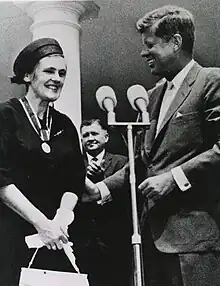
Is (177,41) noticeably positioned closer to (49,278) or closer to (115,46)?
(115,46)

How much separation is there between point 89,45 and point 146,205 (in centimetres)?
66

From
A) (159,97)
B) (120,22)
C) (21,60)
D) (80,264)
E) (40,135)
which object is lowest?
(80,264)

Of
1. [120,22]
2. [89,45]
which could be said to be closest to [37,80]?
[89,45]

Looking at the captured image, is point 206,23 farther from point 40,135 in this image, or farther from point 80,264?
point 80,264

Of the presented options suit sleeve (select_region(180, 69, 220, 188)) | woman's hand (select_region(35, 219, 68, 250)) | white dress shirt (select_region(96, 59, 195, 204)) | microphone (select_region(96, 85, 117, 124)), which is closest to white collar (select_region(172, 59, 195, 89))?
white dress shirt (select_region(96, 59, 195, 204))

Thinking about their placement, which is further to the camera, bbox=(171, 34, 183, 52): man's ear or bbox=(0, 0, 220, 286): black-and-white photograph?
bbox=(171, 34, 183, 52): man's ear

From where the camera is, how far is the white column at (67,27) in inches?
87.8

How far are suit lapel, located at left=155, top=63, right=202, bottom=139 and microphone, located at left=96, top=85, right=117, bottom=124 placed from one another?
7.6 inches

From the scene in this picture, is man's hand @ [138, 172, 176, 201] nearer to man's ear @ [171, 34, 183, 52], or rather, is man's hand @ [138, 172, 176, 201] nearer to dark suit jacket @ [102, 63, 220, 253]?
dark suit jacket @ [102, 63, 220, 253]

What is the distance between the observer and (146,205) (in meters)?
2.14

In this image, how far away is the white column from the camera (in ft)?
7.32

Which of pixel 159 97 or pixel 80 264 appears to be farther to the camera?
pixel 159 97

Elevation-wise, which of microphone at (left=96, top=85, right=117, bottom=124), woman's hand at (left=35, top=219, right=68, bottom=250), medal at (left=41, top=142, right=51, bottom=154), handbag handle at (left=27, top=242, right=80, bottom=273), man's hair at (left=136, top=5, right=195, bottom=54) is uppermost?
man's hair at (left=136, top=5, right=195, bottom=54)

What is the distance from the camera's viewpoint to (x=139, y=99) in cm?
222
